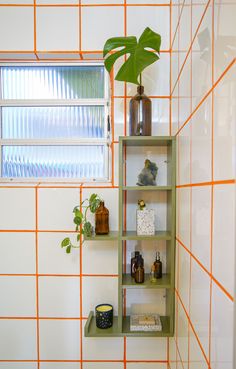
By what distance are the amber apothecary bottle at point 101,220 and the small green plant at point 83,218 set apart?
3 cm

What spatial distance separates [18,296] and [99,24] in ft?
4.68

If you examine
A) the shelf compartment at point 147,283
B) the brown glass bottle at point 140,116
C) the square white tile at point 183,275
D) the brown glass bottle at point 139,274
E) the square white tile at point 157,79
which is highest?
the square white tile at point 157,79

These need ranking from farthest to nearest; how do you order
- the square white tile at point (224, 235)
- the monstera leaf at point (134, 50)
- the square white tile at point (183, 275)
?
1. the monstera leaf at point (134, 50)
2. the square white tile at point (183, 275)
3. the square white tile at point (224, 235)

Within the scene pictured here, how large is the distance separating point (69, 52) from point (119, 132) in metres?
0.47

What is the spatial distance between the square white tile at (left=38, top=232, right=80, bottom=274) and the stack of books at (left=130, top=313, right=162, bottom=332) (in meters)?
0.36

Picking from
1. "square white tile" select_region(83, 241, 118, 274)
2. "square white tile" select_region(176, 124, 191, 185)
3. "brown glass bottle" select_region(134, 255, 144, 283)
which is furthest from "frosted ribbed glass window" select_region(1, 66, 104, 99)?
"brown glass bottle" select_region(134, 255, 144, 283)

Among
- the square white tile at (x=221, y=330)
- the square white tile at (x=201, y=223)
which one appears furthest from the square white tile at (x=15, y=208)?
the square white tile at (x=221, y=330)

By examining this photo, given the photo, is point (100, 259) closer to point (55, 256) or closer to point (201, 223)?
point (55, 256)

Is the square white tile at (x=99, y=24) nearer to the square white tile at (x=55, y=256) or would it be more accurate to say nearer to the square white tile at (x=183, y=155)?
the square white tile at (x=183, y=155)

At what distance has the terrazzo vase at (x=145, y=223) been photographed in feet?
3.62

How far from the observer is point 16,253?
1.25 m

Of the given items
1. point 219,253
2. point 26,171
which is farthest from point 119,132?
point 219,253

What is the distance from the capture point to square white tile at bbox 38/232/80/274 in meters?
1.24

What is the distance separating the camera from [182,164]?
940 millimetres
